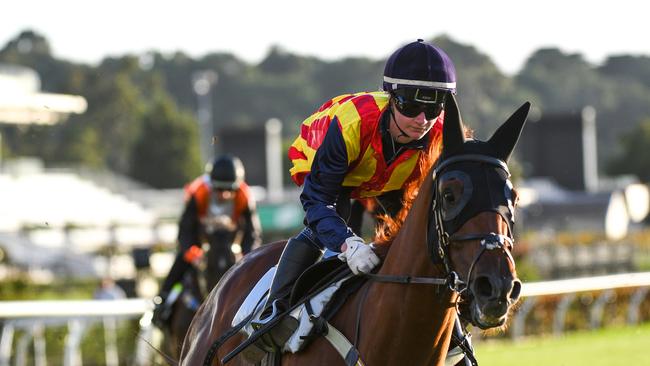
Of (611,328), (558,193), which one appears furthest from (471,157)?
(558,193)

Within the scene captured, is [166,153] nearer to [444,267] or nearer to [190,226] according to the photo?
[190,226]

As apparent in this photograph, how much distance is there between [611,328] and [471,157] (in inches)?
560

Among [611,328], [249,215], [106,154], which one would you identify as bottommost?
[106,154]

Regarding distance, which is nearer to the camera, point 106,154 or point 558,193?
point 558,193

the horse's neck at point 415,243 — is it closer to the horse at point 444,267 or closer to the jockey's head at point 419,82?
the horse at point 444,267


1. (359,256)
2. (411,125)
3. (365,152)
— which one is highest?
(411,125)

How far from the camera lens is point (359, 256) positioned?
4227 millimetres

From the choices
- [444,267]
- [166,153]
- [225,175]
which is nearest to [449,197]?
[444,267]

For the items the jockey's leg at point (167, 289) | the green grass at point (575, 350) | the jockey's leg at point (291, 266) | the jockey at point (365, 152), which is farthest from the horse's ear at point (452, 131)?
the green grass at point (575, 350)

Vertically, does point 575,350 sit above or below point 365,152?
below

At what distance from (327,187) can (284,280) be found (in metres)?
0.48

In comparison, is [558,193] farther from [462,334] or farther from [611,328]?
[462,334]

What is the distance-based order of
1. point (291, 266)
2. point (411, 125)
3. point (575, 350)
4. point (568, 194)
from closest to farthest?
1. point (411, 125)
2. point (291, 266)
3. point (575, 350)
4. point (568, 194)

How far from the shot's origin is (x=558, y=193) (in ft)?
200
